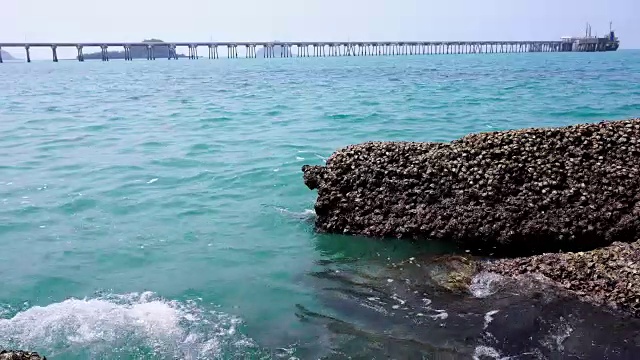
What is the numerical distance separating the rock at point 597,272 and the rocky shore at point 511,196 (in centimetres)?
1

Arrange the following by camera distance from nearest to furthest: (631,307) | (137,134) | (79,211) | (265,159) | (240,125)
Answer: (631,307), (79,211), (265,159), (137,134), (240,125)

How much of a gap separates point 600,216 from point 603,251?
877 mm

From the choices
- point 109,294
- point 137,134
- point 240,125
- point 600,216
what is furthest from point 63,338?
point 240,125

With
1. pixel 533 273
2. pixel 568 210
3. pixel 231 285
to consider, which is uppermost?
pixel 568 210

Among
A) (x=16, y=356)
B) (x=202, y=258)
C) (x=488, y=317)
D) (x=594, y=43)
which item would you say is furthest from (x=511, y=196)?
(x=594, y=43)

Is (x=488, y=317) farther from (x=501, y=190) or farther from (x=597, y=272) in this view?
(x=501, y=190)

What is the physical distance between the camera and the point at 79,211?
11266 mm

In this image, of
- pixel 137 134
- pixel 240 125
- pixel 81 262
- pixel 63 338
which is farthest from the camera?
pixel 240 125

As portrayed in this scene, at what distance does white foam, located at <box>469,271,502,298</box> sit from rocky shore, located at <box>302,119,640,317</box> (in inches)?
5.0

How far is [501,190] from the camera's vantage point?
779 cm

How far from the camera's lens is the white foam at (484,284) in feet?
21.7

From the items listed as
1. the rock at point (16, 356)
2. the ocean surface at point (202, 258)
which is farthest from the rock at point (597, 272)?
the rock at point (16, 356)

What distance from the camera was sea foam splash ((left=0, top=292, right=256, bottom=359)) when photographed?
6.02 meters

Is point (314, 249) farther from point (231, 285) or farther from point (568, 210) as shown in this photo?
point (568, 210)
